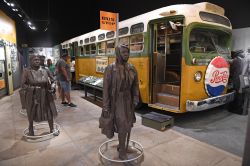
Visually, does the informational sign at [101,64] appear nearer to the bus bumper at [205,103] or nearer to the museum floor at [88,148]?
the museum floor at [88,148]

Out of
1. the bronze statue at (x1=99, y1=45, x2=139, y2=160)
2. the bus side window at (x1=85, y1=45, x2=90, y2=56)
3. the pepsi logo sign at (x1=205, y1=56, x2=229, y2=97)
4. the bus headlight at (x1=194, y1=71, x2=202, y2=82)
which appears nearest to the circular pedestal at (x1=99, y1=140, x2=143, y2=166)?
the bronze statue at (x1=99, y1=45, x2=139, y2=160)

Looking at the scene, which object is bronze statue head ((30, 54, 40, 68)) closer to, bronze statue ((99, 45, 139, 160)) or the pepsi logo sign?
bronze statue ((99, 45, 139, 160))

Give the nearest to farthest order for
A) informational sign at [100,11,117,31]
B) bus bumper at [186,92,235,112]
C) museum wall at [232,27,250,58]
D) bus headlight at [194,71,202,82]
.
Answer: bus bumper at [186,92,235,112] < bus headlight at [194,71,202,82] < informational sign at [100,11,117,31] < museum wall at [232,27,250,58]

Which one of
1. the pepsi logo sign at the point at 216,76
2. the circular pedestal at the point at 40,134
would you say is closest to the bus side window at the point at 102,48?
the circular pedestal at the point at 40,134

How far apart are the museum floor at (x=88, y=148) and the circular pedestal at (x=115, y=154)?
0.36ft

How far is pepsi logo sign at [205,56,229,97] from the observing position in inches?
171

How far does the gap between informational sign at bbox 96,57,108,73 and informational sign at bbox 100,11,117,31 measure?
6.99 feet

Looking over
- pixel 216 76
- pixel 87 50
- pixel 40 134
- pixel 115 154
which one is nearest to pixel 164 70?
pixel 216 76

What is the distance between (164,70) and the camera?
5391 millimetres

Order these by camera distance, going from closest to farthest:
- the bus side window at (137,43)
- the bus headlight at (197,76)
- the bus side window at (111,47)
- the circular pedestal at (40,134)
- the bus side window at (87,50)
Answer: the circular pedestal at (40,134) → the bus headlight at (197,76) → the bus side window at (137,43) → the bus side window at (111,47) → the bus side window at (87,50)

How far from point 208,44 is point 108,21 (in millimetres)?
2686


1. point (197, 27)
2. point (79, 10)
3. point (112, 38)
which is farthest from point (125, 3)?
point (197, 27)

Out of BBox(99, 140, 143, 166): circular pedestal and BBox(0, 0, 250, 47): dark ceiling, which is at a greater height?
BBox(0, 0, 250, 47): dark ceiling

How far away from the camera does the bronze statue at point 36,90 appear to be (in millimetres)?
3379
